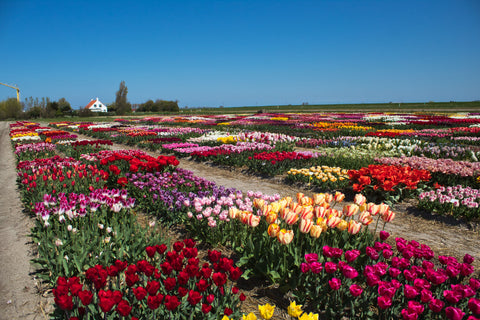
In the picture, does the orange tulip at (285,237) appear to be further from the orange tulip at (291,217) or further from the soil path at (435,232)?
the soil path at (435,232)

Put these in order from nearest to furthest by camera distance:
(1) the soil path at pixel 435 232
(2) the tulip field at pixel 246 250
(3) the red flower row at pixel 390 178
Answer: (2) the tulip field at pixel 246 250
(1) the soil path at pixel 435 232
(3) the red flower row at pixel 390 178

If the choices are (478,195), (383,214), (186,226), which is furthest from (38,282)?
(478,195)

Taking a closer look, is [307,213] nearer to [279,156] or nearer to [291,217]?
[291,217]

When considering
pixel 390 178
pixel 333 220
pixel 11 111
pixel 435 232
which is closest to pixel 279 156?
pixel 390 178

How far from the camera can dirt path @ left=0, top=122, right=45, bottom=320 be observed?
2.81m

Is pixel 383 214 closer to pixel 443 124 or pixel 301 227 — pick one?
pixel 301 227

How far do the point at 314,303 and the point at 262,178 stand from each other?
5.85 m

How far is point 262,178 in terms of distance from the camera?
8508 millimetres

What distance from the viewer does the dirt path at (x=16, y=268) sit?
2.81 m

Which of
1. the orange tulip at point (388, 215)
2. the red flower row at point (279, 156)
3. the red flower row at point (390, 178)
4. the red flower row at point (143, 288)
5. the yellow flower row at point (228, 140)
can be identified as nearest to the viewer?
the red flower row at point (143, 288)

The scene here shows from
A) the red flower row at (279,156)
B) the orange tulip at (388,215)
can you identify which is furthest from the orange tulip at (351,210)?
the red flower row at (279,156)

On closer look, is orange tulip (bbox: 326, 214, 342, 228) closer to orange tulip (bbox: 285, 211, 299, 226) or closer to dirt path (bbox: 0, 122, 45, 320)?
orange tulip (bbox: 285, 211, 299, 226)

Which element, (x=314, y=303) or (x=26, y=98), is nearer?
(x=314, y=303)

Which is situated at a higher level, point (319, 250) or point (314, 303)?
point (319, 250)
